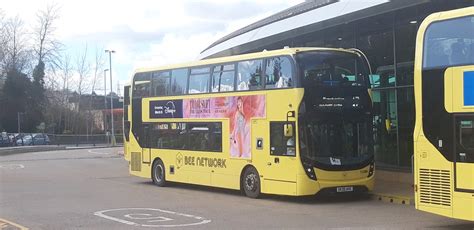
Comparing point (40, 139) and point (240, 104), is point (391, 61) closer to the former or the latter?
point (240, 104)

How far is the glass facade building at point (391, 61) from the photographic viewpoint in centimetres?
1761

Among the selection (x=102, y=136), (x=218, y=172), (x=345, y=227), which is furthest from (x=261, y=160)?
(x=102, y=136)

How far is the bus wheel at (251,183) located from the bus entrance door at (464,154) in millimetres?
6619

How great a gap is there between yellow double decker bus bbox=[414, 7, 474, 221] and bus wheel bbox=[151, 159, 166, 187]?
1081 centimetres

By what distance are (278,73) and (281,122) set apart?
1196 millimetres

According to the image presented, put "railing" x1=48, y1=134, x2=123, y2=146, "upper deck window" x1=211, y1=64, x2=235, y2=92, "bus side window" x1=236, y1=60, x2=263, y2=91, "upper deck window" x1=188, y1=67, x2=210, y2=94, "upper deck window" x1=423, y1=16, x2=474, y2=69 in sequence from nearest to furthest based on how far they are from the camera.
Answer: "upper deck window" x1=423, y1=16, x2=474, y2=69, "bus side window" x1=236, y1=60, x2=263, y2=91, "upper deck window" x1=211, y1=64, x2=235, y2=92, "upper deck window" x1=188, y1=67, x2=210, y2=94, "railing" x1=48, y1=134, x2=123, y2=146

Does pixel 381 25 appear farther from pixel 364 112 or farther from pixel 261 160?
pixel 261 160

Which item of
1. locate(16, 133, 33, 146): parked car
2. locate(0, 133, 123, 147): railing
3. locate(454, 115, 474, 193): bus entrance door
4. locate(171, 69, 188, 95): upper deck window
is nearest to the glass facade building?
locate(171, 69, 188, 95): upper deck window

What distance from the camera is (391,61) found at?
18469mm

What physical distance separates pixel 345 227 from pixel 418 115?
7.50 feet

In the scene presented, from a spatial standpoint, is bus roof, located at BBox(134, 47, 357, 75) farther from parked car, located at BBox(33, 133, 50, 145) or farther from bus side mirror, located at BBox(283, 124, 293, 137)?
parked car, located at BBox(33, 133, 50, 145)

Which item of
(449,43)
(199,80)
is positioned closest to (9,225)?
(199,80)

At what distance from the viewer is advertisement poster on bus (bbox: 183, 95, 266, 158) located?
616 inches

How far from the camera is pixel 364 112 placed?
595 inches
